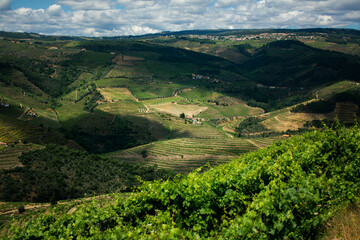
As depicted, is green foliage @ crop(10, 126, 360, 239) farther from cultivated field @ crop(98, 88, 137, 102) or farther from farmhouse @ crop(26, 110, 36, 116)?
cultivated field @ crop(98, 88, 137, 102)

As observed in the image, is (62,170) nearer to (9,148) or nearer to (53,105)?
(9,148)

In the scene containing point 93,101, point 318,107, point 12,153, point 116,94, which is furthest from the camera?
point 116,94

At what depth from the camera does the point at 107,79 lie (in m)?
198

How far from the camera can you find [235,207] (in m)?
9.30

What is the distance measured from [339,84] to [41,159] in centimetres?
20579

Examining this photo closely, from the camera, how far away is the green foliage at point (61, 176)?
1815 inches

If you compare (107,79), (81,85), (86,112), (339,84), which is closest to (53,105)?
(86,112)

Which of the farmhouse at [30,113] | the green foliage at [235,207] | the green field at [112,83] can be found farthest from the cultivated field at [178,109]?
the green foliage at [235,207]

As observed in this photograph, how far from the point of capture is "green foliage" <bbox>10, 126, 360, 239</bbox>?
22.7ft

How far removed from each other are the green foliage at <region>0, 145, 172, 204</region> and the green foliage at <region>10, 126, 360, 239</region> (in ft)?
108

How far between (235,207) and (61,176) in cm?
5048

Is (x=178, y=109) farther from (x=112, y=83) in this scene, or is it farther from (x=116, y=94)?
(x=112, y=83)

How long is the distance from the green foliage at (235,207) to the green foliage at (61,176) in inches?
1297

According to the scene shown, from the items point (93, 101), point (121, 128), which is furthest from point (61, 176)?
point (93, 101)
